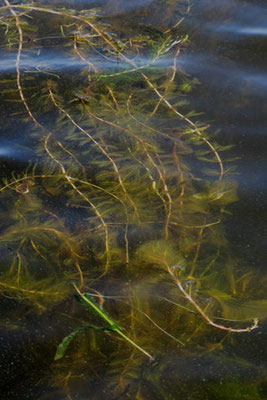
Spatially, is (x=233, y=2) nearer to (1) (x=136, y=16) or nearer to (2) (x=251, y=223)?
(1) (x=136, y=16)

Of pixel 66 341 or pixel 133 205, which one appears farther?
pixel 133 205

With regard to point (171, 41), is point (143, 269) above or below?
below

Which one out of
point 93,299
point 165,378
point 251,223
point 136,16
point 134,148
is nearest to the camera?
A: point 165,378

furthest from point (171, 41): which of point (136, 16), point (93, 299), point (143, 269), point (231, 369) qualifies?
point (231, 369)

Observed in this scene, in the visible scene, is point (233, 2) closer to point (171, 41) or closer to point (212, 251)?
point (171, 41)

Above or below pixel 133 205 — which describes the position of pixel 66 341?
below

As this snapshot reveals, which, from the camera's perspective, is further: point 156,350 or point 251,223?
point 251,223

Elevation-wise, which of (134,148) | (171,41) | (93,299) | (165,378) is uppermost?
(171,41)

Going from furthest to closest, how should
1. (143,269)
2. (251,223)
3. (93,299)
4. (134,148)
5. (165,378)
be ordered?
(134,148), (251,223), (143,269), (93,299), (165,378)
